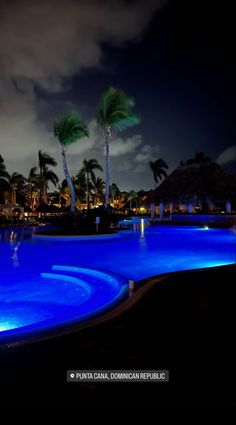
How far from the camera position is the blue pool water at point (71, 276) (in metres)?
5.02

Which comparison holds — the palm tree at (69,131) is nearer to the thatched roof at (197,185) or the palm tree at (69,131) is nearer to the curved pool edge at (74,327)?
the thatched roof at (197,185)

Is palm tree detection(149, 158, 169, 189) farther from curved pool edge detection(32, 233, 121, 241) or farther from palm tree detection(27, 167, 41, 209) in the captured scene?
curved pool edge detection(32, 233, 121, 241)

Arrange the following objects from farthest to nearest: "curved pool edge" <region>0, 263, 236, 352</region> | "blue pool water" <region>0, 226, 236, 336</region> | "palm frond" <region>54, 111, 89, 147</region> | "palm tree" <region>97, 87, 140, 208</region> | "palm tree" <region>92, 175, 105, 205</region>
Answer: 1. "palm tree" <region>92, 175, 105, 205</region>
2. "palm tree" <region>97, 87, 140, 208</region>
3. "palm frond" <region>54, 111, 89, 147</region>
4. "blue pool water" <region>0, 226, 236, 336</region>
5. "curved pool edge" <region>0, 263, 236, 352</region>

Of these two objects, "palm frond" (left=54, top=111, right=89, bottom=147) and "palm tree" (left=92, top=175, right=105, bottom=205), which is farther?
"palm tree" (left=92, top=175, right=105, bottom=205)

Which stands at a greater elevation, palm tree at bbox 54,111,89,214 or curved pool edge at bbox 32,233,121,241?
palm tree at bbox 54,111,89,214

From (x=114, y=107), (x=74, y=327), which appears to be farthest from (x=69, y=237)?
(x=74, y=327)

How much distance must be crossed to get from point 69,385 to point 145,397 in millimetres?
578

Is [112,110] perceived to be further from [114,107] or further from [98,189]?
[98,189]

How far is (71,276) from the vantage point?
7230 mm
